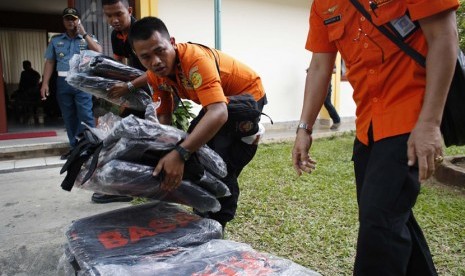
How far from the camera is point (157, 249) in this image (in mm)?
1739

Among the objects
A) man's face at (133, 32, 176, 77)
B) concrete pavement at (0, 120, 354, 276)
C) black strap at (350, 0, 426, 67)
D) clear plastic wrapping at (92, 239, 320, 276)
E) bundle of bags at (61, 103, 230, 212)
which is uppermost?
black strap at (350, 0, 426, 67)

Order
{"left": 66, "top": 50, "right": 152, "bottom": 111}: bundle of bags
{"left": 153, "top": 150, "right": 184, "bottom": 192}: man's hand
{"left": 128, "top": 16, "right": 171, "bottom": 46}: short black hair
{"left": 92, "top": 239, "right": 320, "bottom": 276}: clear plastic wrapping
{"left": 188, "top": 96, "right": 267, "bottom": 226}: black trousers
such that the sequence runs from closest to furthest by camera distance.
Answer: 1. {"left": 92, "top": 239, "right": 320, "bottom": 276}: clear plastic wrapping
2. {"left": 153, "top": 150, "right": 184, "bottom": 192}: man's hand
3. {"left": 128, "top": 16, "right": 171, "bottom": 46}: short black hair
4. {"left": 188, "top": 96, "right": 267, "bottom": 226}: black trousers
5. {"left": 66, "top": 50, "right": 152, "bottom": 111}: bundle of bags

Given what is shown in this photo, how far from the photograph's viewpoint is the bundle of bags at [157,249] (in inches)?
60.2

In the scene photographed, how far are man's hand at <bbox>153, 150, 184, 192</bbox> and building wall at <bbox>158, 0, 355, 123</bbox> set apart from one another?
16.9 ft

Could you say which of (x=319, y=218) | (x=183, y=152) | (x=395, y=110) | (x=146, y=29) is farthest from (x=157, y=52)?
(x=319, y=218)

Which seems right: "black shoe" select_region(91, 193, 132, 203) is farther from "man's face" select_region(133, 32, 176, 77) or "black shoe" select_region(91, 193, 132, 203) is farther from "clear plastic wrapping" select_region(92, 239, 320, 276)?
"clear plastic wrapping" select_region(92, 239, 320, 276)

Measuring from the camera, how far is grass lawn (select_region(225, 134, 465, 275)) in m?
2.53

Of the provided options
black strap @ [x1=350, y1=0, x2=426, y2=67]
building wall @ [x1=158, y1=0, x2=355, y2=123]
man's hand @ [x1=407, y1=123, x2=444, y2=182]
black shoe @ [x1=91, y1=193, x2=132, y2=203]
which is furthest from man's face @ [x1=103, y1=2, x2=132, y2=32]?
building wall @ [x1=158, y1=0, x2=355, y2=123]

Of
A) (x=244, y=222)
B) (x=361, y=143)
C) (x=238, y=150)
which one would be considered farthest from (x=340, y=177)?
(x=361, y=143)

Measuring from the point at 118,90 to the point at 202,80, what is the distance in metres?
0.80

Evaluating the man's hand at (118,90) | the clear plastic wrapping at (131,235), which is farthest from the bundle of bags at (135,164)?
the man's hand at (118,90)

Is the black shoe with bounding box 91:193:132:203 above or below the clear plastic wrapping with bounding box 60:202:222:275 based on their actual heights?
below

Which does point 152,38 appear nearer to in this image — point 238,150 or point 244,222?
A: point 238,150

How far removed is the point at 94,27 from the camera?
5859 mm
